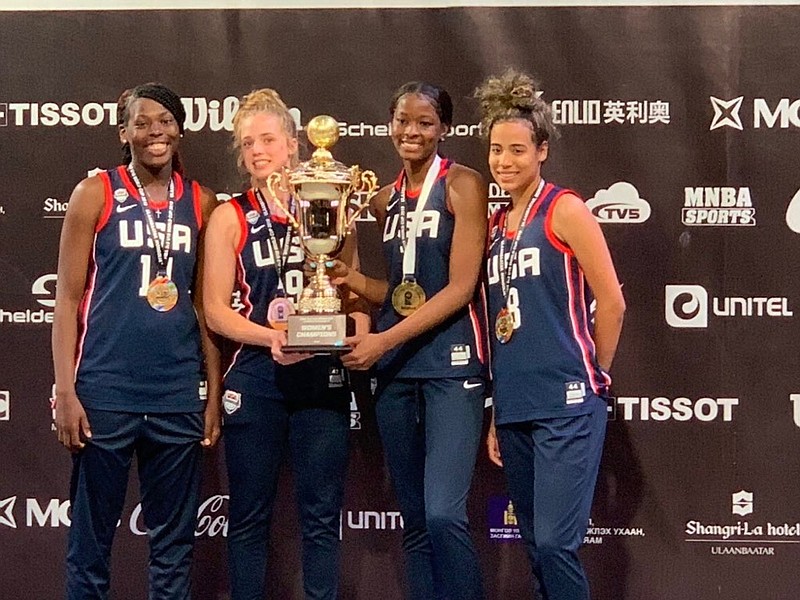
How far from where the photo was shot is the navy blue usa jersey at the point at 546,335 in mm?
2387

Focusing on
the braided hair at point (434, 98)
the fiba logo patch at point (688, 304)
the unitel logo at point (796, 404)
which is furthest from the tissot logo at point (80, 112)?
the unitel logo at point (796, 404)

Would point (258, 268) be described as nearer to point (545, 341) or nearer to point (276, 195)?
point (276, 195)

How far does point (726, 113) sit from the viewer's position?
3.11 meters

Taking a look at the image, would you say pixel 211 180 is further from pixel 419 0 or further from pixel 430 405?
pixel 430 405

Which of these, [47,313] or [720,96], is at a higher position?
[720,96]

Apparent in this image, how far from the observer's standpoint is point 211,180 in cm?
321

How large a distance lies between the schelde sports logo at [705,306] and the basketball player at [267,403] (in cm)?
114

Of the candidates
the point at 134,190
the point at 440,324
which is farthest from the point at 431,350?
the point at 134,190

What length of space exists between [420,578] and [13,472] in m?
1.49

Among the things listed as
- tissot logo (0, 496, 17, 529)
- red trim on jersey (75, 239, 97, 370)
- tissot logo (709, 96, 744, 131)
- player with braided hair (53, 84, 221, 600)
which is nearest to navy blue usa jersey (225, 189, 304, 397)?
player with braided hair (53, 84, 221, 600)

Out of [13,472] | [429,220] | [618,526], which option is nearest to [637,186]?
[429,220]

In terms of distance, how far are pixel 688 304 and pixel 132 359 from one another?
1.71 meters

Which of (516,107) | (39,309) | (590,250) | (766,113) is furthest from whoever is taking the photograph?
(39,309)

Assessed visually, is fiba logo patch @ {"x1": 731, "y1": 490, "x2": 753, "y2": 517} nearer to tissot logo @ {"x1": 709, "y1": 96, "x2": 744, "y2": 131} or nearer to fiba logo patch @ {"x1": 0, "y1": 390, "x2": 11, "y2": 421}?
tissot logo @ {"x1": 709, "y1": 96, "x2": 744, "y2": 131}
